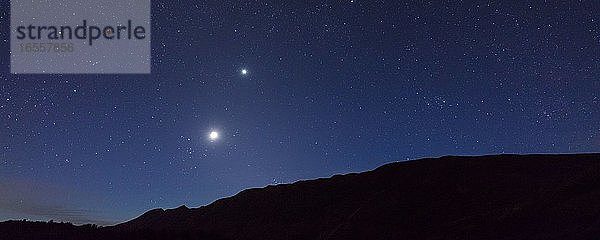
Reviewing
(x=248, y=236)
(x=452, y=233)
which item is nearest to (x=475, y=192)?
(x=452, y=233)

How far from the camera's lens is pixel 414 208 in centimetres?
4156

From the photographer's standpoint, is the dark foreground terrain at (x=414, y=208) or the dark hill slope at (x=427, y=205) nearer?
the dark foreground terrain at (x=414, y=208)

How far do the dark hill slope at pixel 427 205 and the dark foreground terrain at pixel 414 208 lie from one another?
0.27 feet

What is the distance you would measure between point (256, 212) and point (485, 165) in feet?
71.5

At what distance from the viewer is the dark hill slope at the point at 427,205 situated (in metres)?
31.4

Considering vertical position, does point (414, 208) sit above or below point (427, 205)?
below

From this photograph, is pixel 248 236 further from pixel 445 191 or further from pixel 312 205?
pixel 445 191

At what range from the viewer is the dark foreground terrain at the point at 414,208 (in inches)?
1192

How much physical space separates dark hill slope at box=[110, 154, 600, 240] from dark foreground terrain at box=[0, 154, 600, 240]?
0.08 metres

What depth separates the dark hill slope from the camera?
1237 inches

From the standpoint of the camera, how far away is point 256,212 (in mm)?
51844

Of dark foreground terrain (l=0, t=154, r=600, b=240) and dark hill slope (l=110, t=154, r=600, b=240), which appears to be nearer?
dark foreground terrain (l=0, t=154, r=600, b=240)

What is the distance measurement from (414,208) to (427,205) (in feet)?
3.38

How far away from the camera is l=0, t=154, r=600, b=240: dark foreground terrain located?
30.3 m
